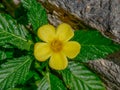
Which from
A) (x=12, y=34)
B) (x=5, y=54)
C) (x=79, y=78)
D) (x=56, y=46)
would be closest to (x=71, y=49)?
(x=56, y=46)

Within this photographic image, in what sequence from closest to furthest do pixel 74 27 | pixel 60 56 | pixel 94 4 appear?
pixel 60 56, pixel 94 4, pixel 74 27

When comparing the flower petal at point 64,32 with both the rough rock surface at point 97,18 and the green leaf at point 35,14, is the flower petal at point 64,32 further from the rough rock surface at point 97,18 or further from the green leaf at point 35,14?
the rough rock surface at point 97,18

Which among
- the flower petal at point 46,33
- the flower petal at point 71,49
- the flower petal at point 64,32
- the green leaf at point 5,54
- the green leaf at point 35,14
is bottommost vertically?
the flower petal at point 71,49

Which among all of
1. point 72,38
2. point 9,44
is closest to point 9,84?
point 9,44

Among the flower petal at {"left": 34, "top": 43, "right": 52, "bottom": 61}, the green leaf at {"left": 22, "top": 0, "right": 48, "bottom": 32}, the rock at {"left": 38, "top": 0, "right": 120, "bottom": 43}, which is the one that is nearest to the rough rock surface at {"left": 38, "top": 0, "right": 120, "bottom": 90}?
the rock at {"left": 38, "top": 0, "right": 120, "bottom": 43}

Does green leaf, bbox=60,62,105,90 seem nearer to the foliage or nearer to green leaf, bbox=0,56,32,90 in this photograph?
the foliage

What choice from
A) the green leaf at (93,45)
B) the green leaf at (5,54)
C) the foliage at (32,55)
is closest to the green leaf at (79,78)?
the foliage at (32,55)

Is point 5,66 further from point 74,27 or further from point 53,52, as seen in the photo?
point 74,27

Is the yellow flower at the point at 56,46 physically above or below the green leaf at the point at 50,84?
above
